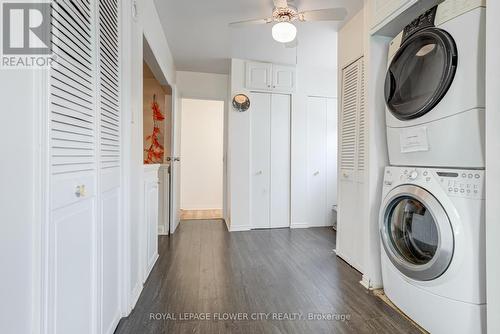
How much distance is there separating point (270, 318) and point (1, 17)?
1.77 meters

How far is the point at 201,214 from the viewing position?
4641 millimetres

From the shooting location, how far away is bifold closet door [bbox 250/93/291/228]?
3.58 m

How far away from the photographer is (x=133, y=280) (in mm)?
1703

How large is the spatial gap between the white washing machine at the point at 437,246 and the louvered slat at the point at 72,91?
1.70 meters

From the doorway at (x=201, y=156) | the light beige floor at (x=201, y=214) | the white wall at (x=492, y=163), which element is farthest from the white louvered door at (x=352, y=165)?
the doorway at (x=201, y=156)

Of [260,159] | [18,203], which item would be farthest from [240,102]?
[18,203]

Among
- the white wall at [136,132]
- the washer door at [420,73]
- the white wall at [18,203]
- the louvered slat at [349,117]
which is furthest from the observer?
the louvered slat at [349,117]

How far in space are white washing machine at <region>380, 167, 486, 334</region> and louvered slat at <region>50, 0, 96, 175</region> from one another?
5.58ft

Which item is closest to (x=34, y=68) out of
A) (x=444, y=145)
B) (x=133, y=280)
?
(x=133, y=280)

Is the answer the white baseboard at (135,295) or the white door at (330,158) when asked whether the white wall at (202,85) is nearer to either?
the white door at (330,158)

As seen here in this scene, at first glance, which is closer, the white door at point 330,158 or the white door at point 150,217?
the white door at point 150,217

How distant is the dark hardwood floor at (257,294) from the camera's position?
148cm

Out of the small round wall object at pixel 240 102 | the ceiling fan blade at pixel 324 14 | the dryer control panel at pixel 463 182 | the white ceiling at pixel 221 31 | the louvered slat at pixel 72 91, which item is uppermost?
the white ceiling at pixel 221 31

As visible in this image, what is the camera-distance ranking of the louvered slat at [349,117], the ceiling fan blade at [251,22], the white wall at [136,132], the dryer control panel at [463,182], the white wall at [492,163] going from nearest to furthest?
the white wall at [492,163] < the dryer control panel at [463,182] < the white wall at [136,132] < the ceiling fan blade at [251,22] < the louvered slat at [349,117]
